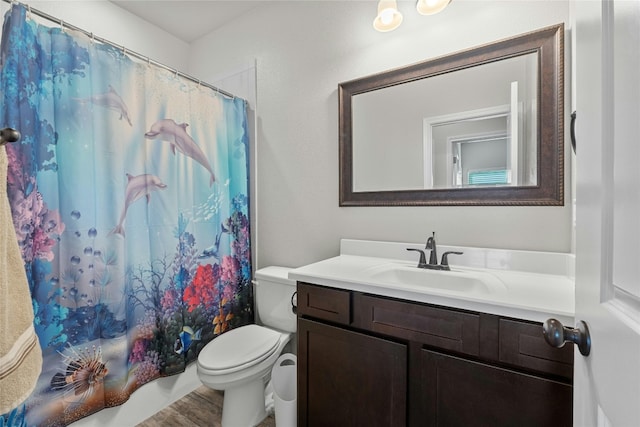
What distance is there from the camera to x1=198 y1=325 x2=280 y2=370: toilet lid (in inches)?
57.4

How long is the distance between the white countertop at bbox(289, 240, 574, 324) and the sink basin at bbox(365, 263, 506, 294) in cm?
4

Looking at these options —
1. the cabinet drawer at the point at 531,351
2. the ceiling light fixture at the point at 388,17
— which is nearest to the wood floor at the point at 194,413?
the cabinet drawer at the point at 531,351

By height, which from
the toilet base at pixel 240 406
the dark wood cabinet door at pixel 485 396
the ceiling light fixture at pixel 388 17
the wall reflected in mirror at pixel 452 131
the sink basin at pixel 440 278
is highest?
the ceiling light fixture at pixel 388 17

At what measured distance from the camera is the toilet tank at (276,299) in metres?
1.76

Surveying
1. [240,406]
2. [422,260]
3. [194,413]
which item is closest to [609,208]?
[422,260]

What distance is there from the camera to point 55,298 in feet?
4.16

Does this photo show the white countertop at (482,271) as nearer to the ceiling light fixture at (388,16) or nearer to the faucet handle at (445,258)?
the faucet handle at (445,258)

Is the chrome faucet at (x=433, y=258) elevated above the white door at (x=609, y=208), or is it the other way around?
the white door at (x=609, y=208)

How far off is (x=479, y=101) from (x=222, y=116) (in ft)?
5.09

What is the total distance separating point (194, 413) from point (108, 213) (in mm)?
1218

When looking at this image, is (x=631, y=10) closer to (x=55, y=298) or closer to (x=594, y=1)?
(x=594, y=1)

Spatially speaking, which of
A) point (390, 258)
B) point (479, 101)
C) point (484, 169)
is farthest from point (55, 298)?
point (479, 101)

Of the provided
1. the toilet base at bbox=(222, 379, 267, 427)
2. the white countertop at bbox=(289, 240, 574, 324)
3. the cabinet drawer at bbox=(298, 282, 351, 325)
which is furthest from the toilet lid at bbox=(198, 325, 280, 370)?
the white countertop at bbox=(289, 240, 574, 324)

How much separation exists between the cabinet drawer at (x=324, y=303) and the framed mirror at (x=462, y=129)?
66cm
